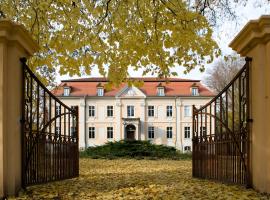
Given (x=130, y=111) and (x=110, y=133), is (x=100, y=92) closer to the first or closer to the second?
(x=130, y=111)

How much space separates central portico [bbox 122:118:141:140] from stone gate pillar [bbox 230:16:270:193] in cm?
4441

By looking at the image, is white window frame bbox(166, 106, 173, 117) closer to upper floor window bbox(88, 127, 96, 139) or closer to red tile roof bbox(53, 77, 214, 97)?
red tile roof bbox(53, 77, 214, 97)

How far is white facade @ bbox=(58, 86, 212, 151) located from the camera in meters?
50.3

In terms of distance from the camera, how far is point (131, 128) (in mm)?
51156

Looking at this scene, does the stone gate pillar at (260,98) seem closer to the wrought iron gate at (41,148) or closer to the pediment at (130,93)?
the wrought iron gate at (41,148)

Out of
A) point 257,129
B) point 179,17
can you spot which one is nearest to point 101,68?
point 179,17

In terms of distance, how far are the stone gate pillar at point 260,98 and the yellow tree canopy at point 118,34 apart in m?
3.42

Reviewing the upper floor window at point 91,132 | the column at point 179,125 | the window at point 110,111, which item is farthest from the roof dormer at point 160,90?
the upper floor window at point 91,132

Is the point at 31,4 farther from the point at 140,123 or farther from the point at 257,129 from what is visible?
the point at 140,123

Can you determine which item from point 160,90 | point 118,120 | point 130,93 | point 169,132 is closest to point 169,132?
point 169,132

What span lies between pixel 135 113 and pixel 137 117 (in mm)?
609

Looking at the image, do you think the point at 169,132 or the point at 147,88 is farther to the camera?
the point at 147,88

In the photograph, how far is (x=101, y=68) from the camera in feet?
32.6

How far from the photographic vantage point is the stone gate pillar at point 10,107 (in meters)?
5.14
